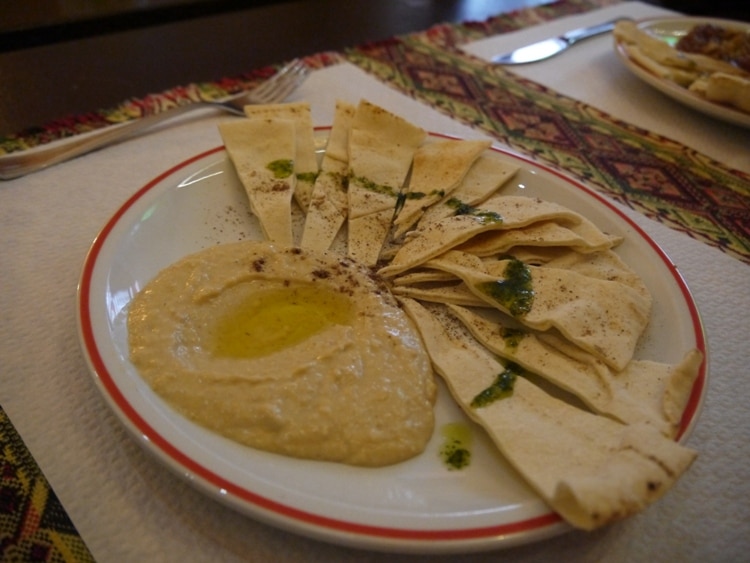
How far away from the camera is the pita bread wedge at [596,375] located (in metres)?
1.21

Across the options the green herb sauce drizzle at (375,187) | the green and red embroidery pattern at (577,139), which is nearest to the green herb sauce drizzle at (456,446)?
the green herb sauce drizzle at (375,187)

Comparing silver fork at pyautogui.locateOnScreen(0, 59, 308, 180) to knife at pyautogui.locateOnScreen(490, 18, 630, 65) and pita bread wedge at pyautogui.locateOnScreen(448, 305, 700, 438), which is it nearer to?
knife at pyautogui.locateOnScreen(490, 18, 630, 65)

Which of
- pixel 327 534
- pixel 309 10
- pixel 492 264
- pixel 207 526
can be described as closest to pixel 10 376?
pixel 207 526

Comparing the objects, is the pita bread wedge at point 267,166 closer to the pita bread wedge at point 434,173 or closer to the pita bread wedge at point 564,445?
the pita bread wedge at point 434,173

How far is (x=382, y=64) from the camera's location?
3051 mm

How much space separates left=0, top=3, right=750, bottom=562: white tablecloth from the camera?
3.54 ft

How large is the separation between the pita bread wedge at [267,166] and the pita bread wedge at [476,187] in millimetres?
463

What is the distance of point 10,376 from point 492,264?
1.27m

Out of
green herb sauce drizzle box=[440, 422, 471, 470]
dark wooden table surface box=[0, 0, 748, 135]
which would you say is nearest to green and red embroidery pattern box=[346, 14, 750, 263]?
dark wooden table surface box=[0, 0, 748, 135]

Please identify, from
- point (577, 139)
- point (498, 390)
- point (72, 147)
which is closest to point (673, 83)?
point (577, 139)

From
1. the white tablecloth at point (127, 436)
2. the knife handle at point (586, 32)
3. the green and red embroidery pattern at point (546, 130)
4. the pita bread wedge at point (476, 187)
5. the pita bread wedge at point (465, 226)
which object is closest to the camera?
the white tablecloth at point (127, 436)

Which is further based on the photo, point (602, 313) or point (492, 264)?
point (492, 264)

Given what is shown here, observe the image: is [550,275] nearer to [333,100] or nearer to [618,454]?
[618,454]

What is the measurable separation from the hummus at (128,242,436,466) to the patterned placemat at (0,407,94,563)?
0.28m
